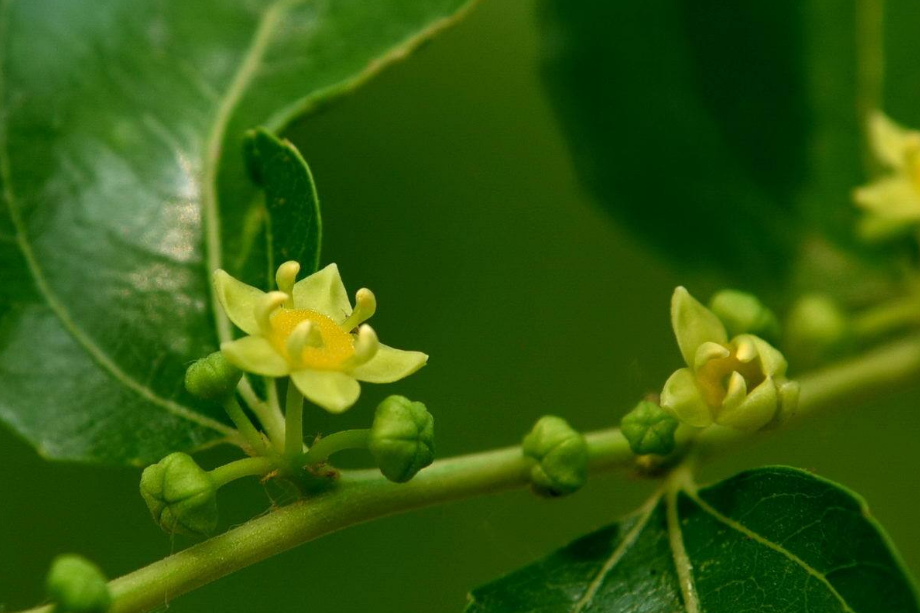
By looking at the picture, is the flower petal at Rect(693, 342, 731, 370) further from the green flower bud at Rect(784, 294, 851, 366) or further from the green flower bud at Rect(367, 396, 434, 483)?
the green flower bud at Rect(784, 294, 851, 366)

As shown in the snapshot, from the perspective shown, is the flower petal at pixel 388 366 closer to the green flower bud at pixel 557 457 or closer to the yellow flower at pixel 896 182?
the green flower bud at pixel 557 457

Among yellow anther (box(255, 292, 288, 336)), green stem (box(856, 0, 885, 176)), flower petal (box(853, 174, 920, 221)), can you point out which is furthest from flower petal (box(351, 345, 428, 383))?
green stem (box(856, 0, 885, 176))

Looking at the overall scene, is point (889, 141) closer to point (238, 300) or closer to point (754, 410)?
point (754, 410)

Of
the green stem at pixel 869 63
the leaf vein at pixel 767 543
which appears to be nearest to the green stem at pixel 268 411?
the leaf vein at pixel 767 543

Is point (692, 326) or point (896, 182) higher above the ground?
point (896, 182)

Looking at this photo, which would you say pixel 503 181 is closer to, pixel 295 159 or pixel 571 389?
pixel 571 389

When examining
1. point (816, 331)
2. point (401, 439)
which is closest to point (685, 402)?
point (401, 439)
